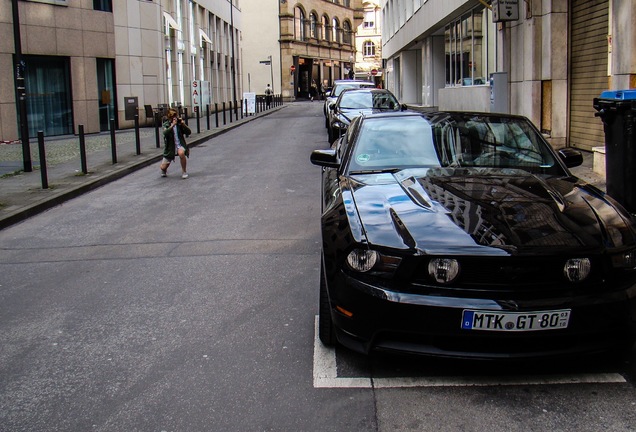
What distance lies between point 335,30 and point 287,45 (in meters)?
13.4

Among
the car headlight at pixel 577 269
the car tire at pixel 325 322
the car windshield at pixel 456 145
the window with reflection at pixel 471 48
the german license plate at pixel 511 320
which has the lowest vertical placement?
the car tire at pixel 325 322

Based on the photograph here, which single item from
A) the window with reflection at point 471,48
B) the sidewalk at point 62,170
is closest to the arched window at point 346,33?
the window with reflection at point 471,48

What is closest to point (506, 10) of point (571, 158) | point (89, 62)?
point (571, 158)

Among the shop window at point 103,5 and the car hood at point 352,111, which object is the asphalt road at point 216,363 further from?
the shop window at point 103,5

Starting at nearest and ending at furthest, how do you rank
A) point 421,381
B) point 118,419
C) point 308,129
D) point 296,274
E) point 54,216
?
point 118,419
point 421,381
point 296,274
point 54,216
point 308,129

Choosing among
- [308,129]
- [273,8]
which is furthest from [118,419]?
[273,8]

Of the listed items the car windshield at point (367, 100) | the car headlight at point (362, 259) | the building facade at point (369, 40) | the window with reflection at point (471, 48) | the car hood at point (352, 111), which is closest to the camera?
the car headlight at point (362, 259)

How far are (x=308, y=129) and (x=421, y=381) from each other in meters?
23.1

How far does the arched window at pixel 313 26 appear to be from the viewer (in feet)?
256

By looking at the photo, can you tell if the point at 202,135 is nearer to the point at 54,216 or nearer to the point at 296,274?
the point at 54,216

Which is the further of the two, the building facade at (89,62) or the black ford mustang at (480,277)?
the building facade at (89,62)

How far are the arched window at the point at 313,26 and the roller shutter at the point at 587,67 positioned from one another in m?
66.4

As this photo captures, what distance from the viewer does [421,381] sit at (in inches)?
154

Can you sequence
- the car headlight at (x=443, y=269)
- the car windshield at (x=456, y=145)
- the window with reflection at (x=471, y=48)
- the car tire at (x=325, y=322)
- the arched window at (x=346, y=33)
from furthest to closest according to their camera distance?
the arched window at (x=346, y=33) < the window with reflection at (x=471, y=48) < the car windshield at (x=456, y=145) < the car tire at (x=325, y=322) < the car headlight at (x=443, y=269)
